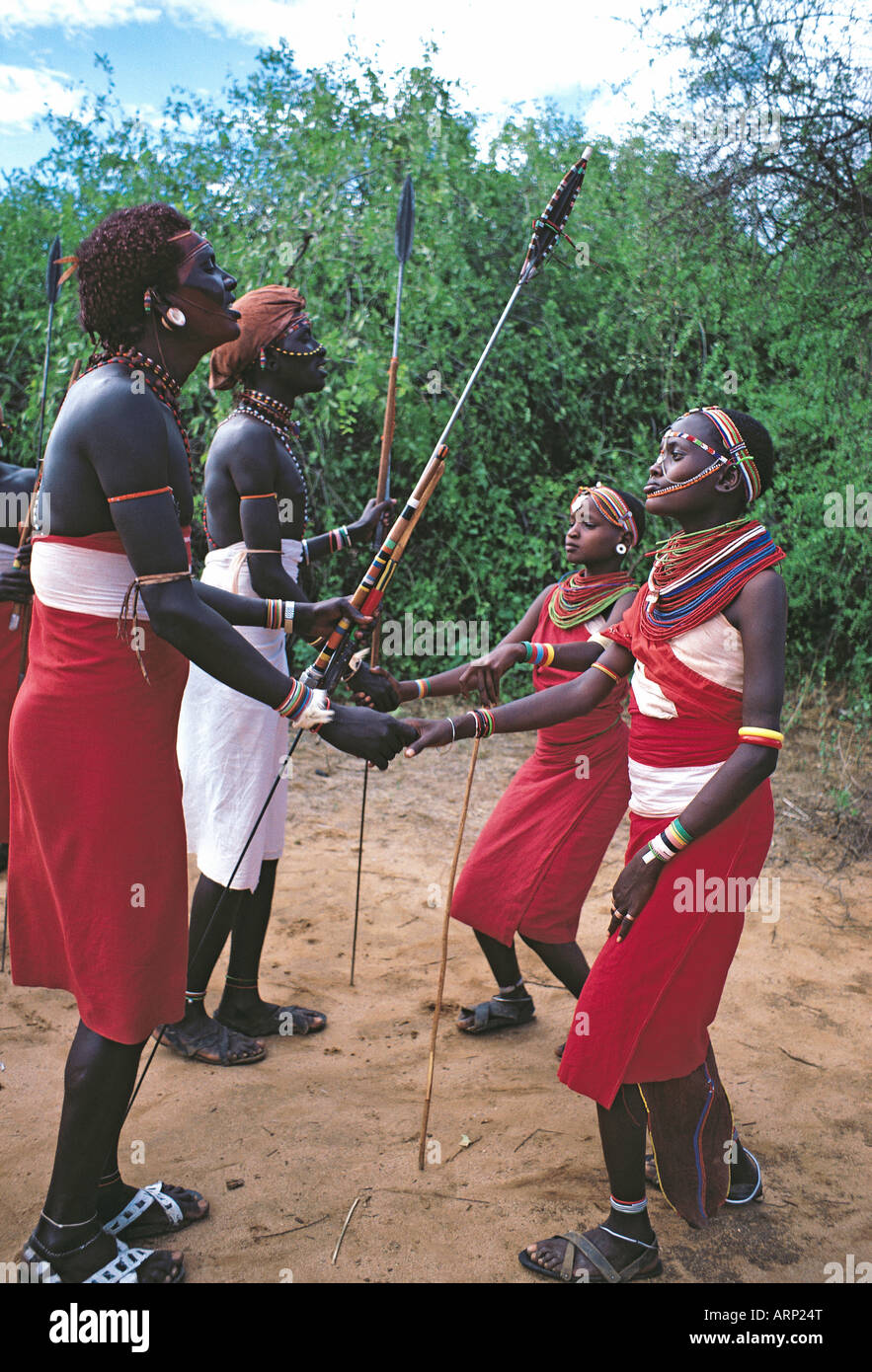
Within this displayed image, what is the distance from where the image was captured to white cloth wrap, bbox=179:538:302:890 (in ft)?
11.6

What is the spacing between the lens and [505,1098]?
3.35m

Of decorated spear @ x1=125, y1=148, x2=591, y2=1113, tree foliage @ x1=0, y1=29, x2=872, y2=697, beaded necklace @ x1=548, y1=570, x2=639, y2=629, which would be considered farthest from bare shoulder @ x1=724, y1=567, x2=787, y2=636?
tree foliage @ x1=0, y1=29, x2=872, y2=697

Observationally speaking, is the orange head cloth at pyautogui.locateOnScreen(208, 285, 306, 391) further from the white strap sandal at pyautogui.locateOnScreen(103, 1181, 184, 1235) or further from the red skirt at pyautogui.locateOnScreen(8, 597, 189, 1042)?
the white strap sandal at pyautogui.locateOnScreen(103, 1181, 184, 1235)

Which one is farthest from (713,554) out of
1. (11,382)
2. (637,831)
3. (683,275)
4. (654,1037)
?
(11,382)

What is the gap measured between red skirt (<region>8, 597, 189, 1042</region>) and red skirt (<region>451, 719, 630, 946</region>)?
1461mm

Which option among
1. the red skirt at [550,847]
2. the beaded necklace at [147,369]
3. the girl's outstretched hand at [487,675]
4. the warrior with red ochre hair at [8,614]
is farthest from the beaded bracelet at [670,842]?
the warrior with red ochre hair at [8,614]

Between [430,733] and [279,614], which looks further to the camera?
[279,614]

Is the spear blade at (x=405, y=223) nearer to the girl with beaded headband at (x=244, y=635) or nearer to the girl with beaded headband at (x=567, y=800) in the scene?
the girl with beaded headband at (x=244, y=635)

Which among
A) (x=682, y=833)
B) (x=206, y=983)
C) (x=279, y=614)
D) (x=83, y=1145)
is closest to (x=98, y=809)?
Result: (x=83, y=1145)

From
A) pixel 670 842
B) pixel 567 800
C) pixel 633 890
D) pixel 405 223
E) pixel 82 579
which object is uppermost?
pixel 405 223

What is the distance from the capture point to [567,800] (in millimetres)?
3582

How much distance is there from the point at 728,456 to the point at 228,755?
1.95m

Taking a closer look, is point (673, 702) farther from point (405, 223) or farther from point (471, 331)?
point (471, 331)

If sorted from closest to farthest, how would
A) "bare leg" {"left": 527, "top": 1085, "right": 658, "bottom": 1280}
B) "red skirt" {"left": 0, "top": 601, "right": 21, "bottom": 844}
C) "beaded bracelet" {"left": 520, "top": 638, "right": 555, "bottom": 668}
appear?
"bare leg" {"left": 527, "top": 1085, "right": 658, "bottom": 1280} → "beaded bracelet" {"left": 520, "top": 638, "right": 555, "bottom": 668} → "red skirt" {"left": 0, "top": 601, "right": 21, "bottom": 844}
